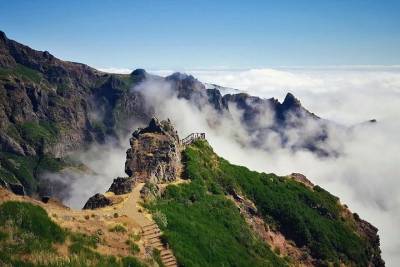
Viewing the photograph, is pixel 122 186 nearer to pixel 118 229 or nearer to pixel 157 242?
pixel 157 242

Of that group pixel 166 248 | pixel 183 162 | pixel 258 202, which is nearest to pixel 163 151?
pixel 183 162

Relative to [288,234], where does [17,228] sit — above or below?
below

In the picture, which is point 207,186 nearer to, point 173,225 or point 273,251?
point 273,251

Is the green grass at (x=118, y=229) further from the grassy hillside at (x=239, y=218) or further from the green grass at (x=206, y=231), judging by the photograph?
the grassy hillside at (x=239, y=218)

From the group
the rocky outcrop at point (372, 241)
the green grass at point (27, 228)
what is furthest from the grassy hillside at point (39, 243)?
the rocky outcrop at point (372, 241)

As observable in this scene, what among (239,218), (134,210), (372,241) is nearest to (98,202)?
(134,210)

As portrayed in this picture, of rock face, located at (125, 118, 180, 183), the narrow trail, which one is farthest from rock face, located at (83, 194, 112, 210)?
rock face, located at (125, 118, 180, 183)
